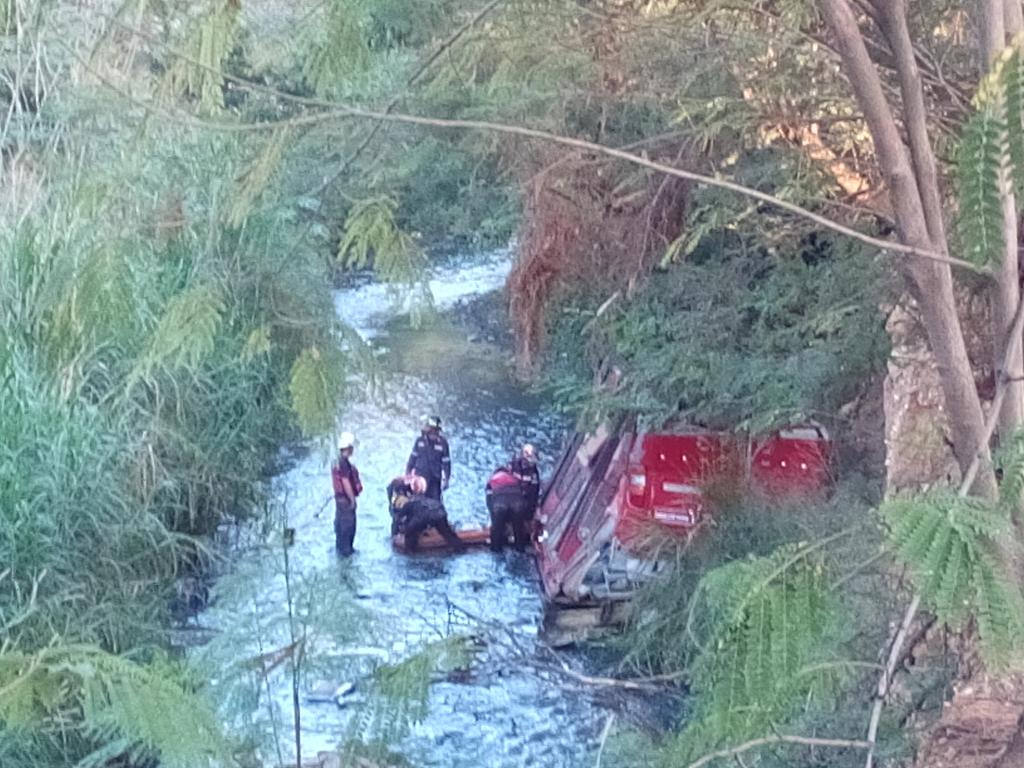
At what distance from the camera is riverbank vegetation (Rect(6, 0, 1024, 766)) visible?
1.69m

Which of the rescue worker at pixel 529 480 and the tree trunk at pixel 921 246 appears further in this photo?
the rescue worker at pixel 529 480

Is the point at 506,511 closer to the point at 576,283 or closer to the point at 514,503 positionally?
the point at 514,503

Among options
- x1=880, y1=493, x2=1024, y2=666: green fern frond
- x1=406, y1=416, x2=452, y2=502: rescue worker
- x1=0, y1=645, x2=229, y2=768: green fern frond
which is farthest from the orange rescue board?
x1=880, y1=493, x2=1024, y2=666: green fern frond

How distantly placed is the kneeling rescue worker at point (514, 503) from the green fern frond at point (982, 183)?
7251 mm

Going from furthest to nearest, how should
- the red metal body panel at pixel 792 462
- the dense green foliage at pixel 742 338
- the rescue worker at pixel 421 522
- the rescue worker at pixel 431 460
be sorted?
1. the rescue worker at pixel 431 460
2. the rescue worker at pixel 421 522
3. the red metal body panel at pixel 792 462
4. the dense green foliage at pixel 742 338

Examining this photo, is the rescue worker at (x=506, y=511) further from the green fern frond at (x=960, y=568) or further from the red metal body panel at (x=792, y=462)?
the green fern frond at (x=960, y=568)

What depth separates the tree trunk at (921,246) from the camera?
165 centimetres

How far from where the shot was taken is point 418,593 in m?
8.08

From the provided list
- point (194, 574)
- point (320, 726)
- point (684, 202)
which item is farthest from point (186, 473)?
point (684, 202)

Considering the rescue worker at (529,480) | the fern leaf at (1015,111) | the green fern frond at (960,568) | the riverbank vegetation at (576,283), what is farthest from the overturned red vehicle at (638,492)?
the fern leaf at (1015,111)

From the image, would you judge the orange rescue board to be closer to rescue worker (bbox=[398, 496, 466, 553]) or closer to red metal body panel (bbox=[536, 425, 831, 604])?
rescue worker (bbox=[398, 496, 466, 553])

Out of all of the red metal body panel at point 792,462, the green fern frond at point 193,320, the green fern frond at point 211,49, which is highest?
the green fern frond at point 211,49

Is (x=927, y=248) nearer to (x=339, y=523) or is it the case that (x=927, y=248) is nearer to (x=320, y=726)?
(x=320, y=726)

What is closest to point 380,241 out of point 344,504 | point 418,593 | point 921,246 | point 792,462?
point 921,246
